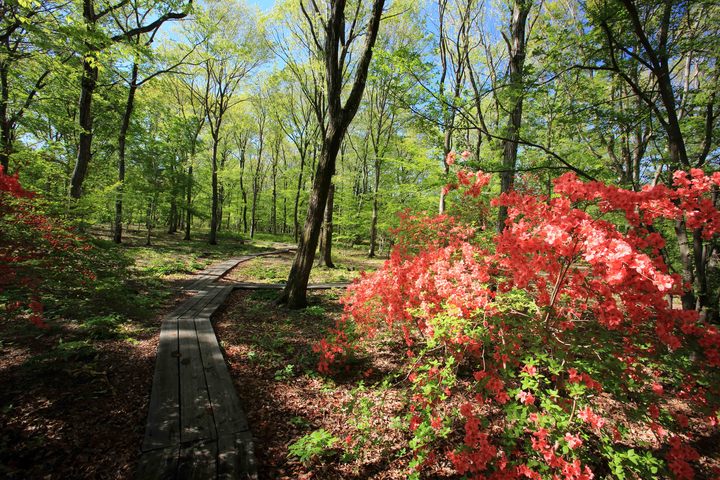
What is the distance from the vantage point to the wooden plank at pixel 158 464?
6.84 ft

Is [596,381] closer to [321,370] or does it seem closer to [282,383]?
[321,370]

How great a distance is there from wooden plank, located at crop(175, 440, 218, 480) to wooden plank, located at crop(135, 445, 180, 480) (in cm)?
4

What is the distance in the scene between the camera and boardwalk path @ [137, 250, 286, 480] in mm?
2189

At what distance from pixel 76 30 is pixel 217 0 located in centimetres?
1097

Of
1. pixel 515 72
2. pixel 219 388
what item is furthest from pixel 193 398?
pixel 515 72

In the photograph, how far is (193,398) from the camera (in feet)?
9.72

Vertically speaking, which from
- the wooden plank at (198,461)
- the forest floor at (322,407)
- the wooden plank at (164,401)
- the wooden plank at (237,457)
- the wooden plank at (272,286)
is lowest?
the forest floor at (322,407)

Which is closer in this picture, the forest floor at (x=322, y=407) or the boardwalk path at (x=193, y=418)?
the boardwalk path at (x=193, y=418)

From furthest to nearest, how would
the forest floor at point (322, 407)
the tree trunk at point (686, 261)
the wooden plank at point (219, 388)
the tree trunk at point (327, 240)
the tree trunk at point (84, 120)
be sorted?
the tree trunk at point (327, 240) < the tree trunk at point (84, 120) < the tree trunk at point (686, 261) < the wooden plank at point (219, 388) < the forest floor at point (322, 407)

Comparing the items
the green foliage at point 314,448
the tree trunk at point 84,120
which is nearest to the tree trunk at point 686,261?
the green foliage at point 314,448

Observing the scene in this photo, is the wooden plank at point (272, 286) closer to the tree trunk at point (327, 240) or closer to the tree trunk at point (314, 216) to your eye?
the tree trunk at point (314, 216)

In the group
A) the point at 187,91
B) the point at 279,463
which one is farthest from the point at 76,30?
the point at 187,91

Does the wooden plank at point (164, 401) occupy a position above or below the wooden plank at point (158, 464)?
above

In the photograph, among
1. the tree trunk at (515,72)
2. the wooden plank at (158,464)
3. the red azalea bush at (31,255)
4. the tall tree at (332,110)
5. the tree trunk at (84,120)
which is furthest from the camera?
the tree trunk at (84,120)
